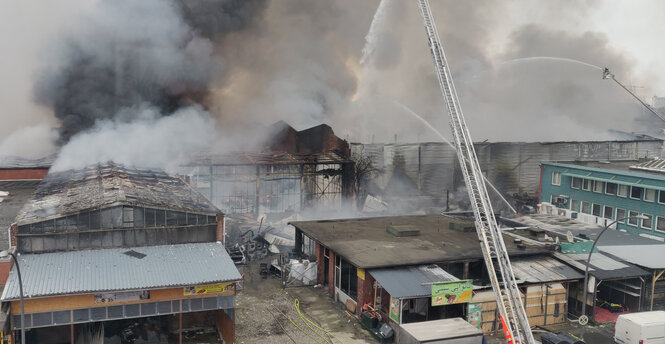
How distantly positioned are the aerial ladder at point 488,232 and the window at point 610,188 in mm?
13625

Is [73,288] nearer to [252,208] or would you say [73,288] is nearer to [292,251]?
[292,251]

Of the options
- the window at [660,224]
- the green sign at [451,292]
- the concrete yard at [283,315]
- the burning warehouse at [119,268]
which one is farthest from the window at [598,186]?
the burning warehouse at [119,268]

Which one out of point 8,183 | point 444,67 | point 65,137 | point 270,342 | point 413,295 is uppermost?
point 444,67

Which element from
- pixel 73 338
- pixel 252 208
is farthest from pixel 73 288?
pixel 252 208

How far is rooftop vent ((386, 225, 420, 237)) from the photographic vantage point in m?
24.9

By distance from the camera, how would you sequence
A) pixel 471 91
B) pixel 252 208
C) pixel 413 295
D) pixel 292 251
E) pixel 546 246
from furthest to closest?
pixel 471 91
pixel 252 208
pixel 292 251
pixel 546 246
pixel 413 295

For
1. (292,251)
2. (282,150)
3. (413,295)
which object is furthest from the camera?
(282,150)

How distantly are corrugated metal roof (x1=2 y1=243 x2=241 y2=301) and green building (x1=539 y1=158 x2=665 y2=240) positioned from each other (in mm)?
20298

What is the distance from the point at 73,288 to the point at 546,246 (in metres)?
18.0

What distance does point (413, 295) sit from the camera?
18.6 meters

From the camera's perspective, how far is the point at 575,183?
115 feet

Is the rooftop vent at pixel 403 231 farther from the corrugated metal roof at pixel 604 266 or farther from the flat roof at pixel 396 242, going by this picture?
the corrugated metal roof at pixel 604 266

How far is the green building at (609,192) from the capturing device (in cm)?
2962

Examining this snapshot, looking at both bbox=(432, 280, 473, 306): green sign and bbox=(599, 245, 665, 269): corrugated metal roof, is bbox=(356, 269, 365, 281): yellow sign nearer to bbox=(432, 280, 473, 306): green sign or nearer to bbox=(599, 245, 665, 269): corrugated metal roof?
bbox=(432, 280, 473, 306): green sign
